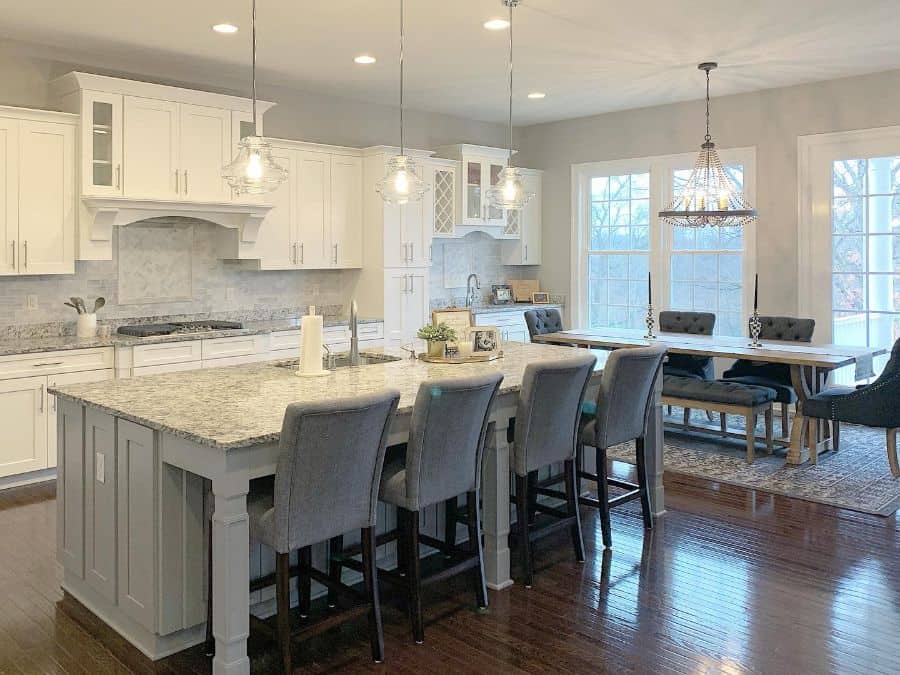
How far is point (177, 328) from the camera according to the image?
5867 mm

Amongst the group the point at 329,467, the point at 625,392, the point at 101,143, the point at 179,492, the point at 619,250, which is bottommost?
the point at 179,492

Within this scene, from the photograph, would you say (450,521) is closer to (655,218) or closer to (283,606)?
(283,606)

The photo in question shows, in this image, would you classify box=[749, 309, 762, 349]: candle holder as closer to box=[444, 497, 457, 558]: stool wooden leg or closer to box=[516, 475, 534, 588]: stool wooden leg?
box=[516, 475, 534, 588]: stool wooden leg

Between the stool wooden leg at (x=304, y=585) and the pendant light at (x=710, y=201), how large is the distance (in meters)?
3.94

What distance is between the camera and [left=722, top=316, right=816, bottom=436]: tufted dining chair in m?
6.04

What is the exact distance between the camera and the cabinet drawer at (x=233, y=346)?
19.2 ft

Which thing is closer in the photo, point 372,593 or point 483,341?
point 372,593

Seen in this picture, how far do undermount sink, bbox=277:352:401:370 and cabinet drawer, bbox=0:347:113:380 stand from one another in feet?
5.56

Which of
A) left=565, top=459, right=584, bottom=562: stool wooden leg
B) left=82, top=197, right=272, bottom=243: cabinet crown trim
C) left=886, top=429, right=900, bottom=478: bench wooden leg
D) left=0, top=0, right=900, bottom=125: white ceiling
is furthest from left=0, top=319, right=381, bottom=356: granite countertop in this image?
left=886, top=429, right=900, bottom=478: bench wooden leg

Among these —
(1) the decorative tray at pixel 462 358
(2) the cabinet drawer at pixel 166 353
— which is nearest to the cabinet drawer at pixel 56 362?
(2) the cabinet drawer at pixel 166 353

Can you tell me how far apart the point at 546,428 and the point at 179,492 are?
1.58 m

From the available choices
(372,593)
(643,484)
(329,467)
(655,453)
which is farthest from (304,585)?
(655,453)

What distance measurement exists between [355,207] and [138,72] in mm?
2022

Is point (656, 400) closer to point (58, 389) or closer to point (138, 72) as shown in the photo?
point (58, 389)
